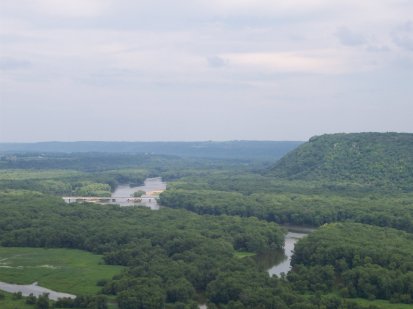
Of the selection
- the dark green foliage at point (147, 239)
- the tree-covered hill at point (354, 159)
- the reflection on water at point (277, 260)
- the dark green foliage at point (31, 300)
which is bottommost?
the reflection on water at point (277, 260)

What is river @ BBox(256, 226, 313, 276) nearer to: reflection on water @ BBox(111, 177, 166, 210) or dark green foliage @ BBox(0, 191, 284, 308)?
dark green foliage @ BBox(0, 191, 284, 308)

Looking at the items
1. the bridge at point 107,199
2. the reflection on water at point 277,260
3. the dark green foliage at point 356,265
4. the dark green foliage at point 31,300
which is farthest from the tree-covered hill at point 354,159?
the dark green foliage at point 31,300

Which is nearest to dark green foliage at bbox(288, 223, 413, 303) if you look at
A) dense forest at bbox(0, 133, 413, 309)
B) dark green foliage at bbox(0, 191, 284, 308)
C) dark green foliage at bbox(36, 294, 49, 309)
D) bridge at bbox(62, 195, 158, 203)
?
dense forest at bbox(0, 133, 413, 309)

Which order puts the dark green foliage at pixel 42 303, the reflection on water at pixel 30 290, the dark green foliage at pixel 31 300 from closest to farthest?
the dark green foliage at pixel 42 303 → the dark green foliage at pixel 31 300 → the reflection on water at pixel 30 290

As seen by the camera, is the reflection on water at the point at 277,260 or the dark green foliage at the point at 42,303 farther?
the reflection on water at the point at 277,260

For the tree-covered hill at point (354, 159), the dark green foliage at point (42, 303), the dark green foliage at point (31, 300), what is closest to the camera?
the dark green foliage at point (42, 303)

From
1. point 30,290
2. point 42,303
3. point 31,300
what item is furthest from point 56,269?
point 42,303

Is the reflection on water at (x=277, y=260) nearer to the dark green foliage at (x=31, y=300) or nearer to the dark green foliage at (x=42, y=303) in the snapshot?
the dark green foliage at (x=42, y=303)
